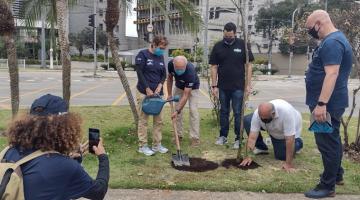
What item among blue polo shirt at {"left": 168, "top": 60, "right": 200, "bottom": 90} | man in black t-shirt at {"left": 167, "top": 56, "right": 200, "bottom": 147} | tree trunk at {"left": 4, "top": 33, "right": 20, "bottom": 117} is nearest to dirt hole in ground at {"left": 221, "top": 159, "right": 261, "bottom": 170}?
man in black t-shirt at {"left": 167, "top": 56, "right": 200, "bottom": 147}

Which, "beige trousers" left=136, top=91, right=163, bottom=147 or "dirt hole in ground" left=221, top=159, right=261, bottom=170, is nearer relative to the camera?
"dirt hole in ground" left=221, top=159, right=261, bottom=170

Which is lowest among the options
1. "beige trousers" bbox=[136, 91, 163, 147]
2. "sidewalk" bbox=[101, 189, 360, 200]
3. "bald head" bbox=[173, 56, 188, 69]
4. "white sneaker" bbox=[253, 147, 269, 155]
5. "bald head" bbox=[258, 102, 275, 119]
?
"sidewalk" bbox=[101, 189, 360, 200]

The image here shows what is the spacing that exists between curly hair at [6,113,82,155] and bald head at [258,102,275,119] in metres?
3.40

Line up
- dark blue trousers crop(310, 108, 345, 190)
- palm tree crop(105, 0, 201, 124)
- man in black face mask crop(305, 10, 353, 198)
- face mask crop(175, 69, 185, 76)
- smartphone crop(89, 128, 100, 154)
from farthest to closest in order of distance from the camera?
1. palm tree crop(105, 0, 201, 124)
2. face mask crop(175, 69, 185, 76)
3. dark blue trousers crop(310, 108, 345, 190)
4. man in black face mask crop(305, 10, 353, 198)
5. smartphone crop(89, 128, 100, 154)

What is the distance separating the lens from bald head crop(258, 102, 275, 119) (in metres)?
5.57

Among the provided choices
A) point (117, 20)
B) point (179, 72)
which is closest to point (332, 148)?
point (179, 72)

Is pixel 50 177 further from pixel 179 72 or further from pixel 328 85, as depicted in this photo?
pixel 179 72

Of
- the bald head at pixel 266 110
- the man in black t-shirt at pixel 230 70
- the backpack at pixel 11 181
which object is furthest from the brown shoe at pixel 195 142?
the backpack at pixel 11 181

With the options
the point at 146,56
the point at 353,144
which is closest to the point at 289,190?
the point at 353,144

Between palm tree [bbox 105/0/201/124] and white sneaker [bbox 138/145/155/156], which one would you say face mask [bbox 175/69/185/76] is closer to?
palm tree [bbox 105/0/201/124]

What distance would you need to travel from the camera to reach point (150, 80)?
6.53 metres

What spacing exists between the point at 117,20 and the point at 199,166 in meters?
2.79

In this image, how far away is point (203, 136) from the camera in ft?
25.3

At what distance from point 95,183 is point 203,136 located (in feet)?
16.6
